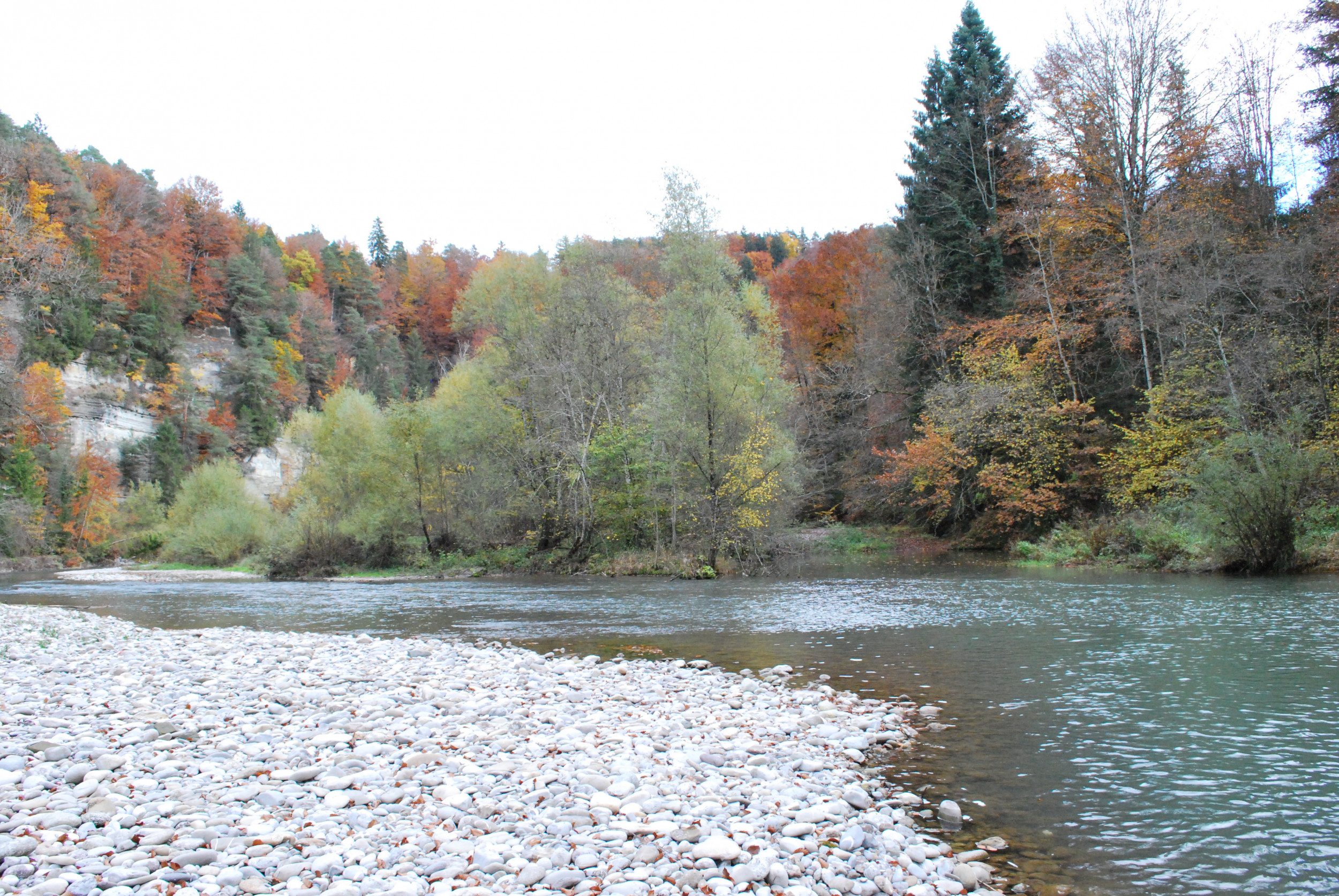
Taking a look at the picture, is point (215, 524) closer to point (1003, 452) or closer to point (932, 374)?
point (932, 374)

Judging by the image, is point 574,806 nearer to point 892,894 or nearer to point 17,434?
point 892,894

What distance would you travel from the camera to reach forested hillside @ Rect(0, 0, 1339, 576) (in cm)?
2058

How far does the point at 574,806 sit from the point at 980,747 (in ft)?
11.5

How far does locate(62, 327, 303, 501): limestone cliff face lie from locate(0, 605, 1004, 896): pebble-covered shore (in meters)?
50.9

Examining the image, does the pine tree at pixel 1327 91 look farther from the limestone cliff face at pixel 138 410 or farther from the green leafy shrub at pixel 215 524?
the limestone cliff face at pixel 138 410

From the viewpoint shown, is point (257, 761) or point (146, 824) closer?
point (146, 824)

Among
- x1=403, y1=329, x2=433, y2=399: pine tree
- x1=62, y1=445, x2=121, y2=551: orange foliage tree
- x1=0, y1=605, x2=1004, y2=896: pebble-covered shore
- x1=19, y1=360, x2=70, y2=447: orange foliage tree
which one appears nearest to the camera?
x1=0, y1=605, x2=1004, y2=896: pebble-covered shore

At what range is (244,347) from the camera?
7238 centimetres

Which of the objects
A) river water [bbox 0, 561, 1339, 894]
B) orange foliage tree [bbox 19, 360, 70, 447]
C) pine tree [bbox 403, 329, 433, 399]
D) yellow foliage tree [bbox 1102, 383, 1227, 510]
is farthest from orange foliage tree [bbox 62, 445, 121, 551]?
yellow foliage tree [bbox 1102, 383, 1227, 510]

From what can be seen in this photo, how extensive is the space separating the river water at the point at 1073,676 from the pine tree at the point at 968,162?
16383 mm

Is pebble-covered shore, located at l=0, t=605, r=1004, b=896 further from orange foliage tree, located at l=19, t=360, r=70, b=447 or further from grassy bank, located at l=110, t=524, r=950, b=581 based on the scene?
orange foliage tree, located at l=19, t=360, r=70, b=447

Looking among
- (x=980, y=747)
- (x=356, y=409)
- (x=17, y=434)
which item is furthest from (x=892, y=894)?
(x=17, y=434)

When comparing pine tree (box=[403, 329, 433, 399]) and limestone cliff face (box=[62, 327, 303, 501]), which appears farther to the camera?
pine tree (box=[403, 329, 433, 399])

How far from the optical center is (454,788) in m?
4.94
